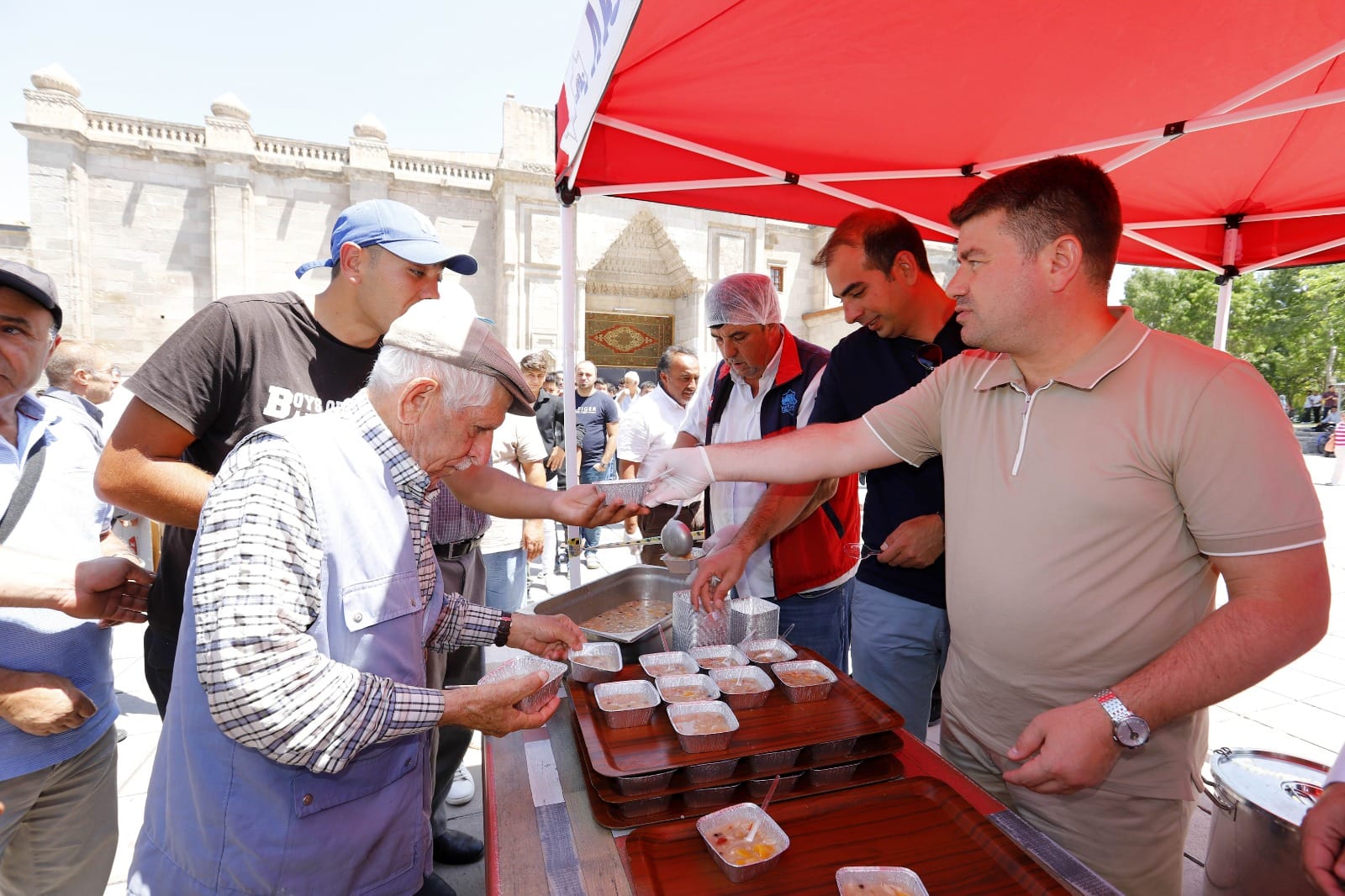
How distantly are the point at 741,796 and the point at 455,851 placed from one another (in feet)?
6.41

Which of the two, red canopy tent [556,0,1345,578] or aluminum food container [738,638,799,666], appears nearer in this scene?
aluminum food container [738,638,799,666]

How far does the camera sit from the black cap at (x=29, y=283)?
1492mm

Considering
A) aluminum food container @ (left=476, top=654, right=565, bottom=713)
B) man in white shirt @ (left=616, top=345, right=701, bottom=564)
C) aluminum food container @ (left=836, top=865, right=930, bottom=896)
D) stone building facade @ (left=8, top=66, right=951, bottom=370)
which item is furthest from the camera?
stone building facade @ (left=8, top=66, right=951, bottom=370)

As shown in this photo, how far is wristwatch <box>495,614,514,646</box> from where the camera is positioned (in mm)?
1663

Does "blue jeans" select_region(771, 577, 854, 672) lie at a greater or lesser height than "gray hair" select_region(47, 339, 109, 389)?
lesser

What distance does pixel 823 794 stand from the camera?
1.21 meters

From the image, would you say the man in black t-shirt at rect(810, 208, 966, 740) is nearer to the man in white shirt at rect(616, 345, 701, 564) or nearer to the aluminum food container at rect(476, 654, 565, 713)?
the aluminum food container at rect(476, 654, 565, 713)

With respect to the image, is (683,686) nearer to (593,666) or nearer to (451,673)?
(593,666)

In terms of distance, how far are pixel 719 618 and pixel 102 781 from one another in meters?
1.88

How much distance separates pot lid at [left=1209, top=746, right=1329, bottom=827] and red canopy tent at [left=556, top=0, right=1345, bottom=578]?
2.22m

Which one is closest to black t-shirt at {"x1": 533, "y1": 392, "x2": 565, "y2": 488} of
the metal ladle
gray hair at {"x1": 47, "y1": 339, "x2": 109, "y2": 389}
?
gray hair at {"x1": 47, "y1": 339, "x2": 109, "y2": 389}

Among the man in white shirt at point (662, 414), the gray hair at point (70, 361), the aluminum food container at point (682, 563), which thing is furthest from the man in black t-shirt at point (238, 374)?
the gray hair at point (70, 361)

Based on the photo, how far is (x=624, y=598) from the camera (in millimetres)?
2340

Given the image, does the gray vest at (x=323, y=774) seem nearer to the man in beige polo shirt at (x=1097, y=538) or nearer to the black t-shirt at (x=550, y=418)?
the man in beige polo shirt at (x=1097, y=538)
